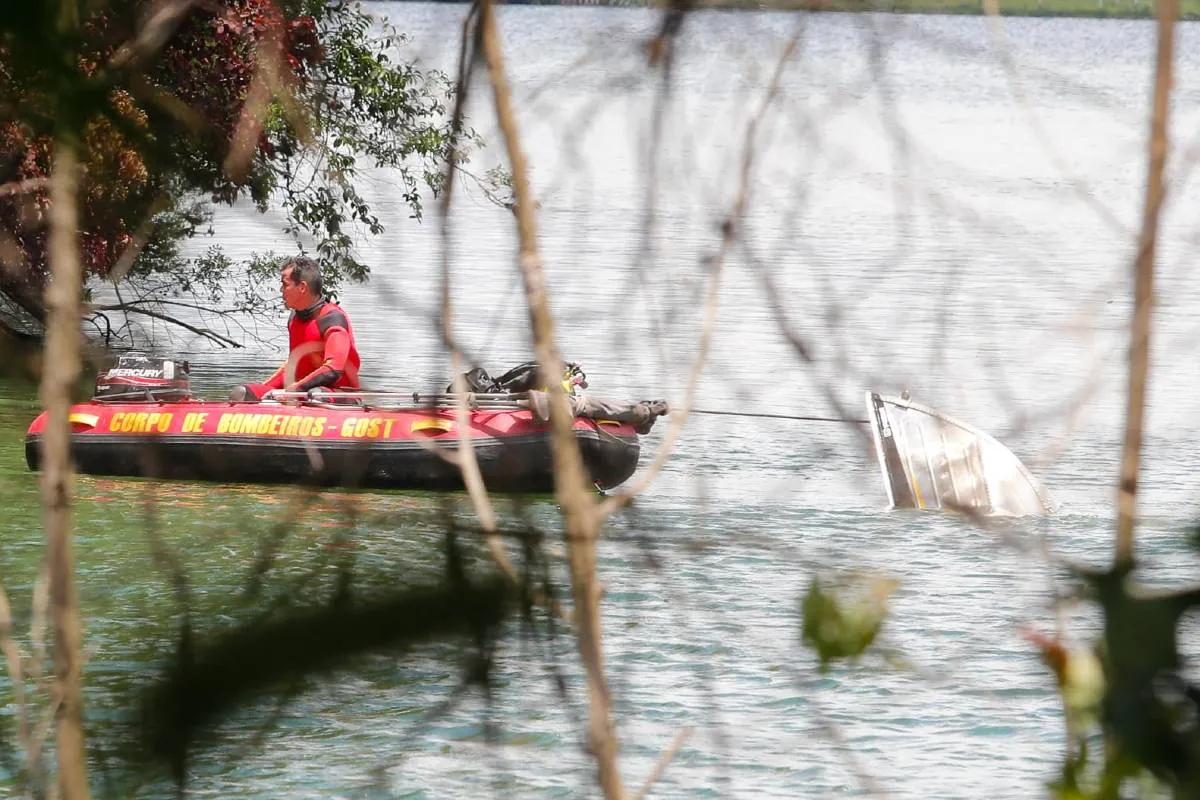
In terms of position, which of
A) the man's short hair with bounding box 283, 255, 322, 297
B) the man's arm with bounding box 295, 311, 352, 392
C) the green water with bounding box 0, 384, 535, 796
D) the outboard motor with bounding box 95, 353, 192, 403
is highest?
the man's short hair with bounding box 283, 255, 322, 297

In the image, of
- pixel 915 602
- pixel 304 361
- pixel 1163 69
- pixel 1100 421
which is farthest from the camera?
pixel 1100 421

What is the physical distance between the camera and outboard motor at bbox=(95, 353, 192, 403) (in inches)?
493

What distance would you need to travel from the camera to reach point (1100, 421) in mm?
15414

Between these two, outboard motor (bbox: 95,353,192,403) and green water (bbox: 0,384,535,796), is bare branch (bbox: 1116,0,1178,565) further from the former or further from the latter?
outboard motor (bbox: 95,353,192,403)

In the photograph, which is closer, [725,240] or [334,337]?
[725,240]

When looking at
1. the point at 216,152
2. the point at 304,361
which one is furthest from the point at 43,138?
the point at 304,361

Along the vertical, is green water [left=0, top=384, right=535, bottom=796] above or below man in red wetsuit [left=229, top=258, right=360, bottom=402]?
below

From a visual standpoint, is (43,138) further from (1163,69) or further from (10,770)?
(1163,69)

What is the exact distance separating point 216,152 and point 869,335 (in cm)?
63

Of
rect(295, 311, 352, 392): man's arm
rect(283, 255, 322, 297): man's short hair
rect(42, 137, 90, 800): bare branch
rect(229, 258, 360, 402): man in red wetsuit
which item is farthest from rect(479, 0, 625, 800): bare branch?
rect(283, 255, 322, 297): man's short hair

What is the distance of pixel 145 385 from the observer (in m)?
12.7

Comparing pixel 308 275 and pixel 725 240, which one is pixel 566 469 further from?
pixel 308 275

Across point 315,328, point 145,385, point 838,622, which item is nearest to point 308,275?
point 315,328

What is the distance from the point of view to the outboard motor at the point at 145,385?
41.1ft
